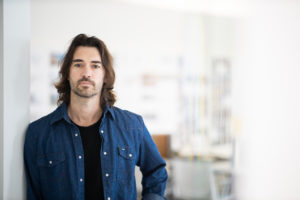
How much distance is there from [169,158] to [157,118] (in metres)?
0.51

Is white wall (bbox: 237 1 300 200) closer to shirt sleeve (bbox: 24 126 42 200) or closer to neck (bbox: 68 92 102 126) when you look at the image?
neck (bbox: 68 92 102 126)

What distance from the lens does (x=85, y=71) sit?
3.42ft

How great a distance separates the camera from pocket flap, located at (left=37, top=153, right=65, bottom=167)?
1.00 meters

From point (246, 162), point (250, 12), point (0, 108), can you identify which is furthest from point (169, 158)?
point (0, 108)

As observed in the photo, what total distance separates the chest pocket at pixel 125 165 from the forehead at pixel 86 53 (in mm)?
386

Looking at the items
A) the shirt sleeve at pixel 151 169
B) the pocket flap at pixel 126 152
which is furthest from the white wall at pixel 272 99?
the pocket flap at pixel 126 152

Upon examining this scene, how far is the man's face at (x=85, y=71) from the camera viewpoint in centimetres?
105

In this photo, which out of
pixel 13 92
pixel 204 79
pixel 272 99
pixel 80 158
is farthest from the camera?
pixel 204 79

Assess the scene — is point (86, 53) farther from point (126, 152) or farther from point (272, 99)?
point (272, 99)

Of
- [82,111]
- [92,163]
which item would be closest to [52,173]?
[92,163]

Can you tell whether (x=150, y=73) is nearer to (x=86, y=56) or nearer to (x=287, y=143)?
(x=287, y=143)

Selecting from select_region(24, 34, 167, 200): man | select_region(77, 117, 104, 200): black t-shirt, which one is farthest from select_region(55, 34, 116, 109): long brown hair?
select_region(77, 117, 104, 200): black t-shirt

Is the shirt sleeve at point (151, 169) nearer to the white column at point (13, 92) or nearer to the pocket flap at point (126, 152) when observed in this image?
the pocket flap at point (126, 152)

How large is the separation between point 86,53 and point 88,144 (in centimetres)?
37
